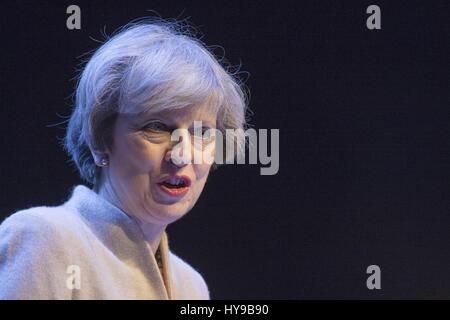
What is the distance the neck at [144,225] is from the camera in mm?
1347

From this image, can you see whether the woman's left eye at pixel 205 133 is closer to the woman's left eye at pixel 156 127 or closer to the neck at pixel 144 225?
the woman's left eye at pixel 156 127

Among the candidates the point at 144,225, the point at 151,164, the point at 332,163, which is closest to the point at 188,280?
the point at 144,225

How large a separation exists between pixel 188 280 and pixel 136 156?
0.36 m

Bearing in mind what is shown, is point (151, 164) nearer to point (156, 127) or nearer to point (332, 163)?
point (156, 127)

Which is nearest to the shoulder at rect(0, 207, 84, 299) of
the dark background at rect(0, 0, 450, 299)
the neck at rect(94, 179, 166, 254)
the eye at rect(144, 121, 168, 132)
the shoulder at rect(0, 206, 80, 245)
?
the shoulder at rect(0, 206, 80, 245)

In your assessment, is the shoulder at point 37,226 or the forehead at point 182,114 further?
the forehead at point 182,114

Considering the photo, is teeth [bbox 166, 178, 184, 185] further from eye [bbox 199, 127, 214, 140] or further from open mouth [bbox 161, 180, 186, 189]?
eye [bbox 199, 127, 214, 140]

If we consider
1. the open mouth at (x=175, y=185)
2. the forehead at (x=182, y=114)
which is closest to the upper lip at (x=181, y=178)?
the open mouth at (x=175, y=185)

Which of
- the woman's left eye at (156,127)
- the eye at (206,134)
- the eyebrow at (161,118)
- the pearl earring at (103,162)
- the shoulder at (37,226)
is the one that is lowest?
the shoulder at (37,226)

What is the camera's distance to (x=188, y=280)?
4.99 feet

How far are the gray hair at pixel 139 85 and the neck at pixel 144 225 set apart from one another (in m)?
0.06

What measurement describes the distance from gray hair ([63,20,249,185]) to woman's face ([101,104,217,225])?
24 mm

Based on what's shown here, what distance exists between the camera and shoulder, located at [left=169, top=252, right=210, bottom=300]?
4.90 ft

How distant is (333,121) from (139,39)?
0.55 m
